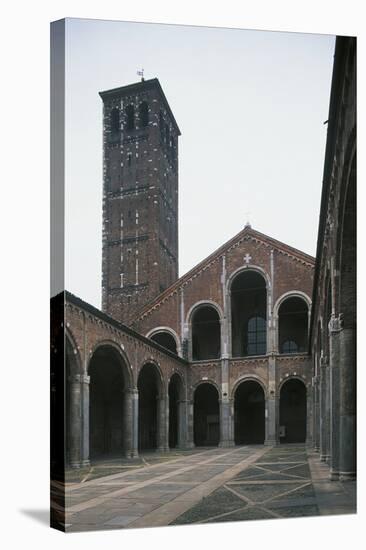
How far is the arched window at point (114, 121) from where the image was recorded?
1343 centimetres

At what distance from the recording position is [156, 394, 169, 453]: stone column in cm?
1462

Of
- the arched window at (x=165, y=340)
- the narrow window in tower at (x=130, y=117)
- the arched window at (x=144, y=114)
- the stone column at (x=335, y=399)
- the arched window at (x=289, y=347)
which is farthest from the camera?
the arched window at (x=289, y=347)

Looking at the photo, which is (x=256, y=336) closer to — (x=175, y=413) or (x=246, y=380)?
(x=246, y=380)

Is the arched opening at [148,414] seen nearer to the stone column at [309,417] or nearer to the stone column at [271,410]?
the stone column at [271,410]

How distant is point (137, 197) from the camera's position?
48.5 feet

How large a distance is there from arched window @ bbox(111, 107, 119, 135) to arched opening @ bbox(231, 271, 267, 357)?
4628 millimetres

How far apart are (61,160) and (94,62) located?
1.68 m

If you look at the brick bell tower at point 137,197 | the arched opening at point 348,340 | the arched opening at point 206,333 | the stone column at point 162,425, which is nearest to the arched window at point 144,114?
the brick bell tower at point 137,197

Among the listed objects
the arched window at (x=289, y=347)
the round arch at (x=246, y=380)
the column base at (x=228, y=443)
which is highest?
the arched window at (x=289, y=347)

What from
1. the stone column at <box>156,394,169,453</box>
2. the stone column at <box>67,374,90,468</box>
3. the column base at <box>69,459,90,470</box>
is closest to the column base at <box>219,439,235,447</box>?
the stone column at <box>156,394,169,453</box>

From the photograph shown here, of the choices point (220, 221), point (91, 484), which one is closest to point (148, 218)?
point (220, 221)

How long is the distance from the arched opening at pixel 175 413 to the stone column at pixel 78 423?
1.90 meters

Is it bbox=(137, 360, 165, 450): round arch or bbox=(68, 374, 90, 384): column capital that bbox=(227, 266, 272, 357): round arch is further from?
bbox=(68, 374, 90, 384): column capital

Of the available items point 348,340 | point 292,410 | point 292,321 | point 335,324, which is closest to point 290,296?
point 292,321
